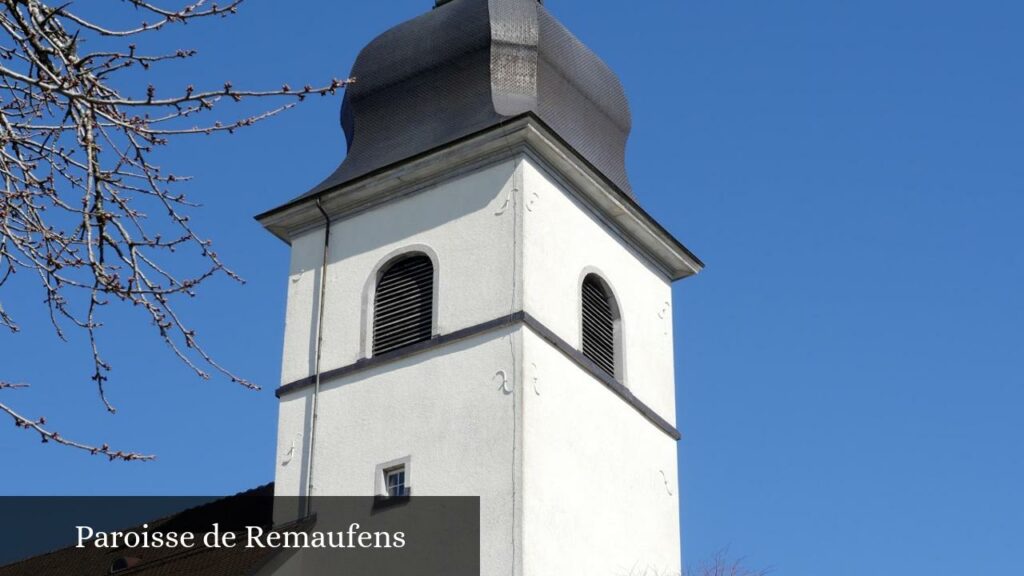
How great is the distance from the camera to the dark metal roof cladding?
21.6 m

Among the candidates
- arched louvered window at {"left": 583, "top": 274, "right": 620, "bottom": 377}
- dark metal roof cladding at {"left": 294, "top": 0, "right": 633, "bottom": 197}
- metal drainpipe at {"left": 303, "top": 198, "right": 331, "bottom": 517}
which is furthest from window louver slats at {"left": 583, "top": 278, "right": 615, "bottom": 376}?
metal drainpipe at {"left": 303, "top": 198, "right": 331, "bottom": 517}

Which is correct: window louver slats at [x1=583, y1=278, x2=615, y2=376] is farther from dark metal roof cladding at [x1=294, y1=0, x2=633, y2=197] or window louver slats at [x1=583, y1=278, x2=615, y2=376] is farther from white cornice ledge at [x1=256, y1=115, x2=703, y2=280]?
dark metal roof cladding at [x1=294, y1=0, x2=633, y2=197]

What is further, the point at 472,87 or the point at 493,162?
the point at 472,87

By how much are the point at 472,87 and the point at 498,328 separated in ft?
12.0

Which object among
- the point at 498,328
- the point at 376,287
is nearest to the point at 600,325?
the point at 498,328

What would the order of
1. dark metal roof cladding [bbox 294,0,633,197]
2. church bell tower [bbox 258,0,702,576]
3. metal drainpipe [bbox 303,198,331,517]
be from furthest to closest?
dark metal roof cladding [bbox 294,0,633,197]
metal drainpipe [bbox 303,198,331,517]
church bell tower [bbox 258,0,702,576]

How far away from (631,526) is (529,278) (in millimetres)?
2932

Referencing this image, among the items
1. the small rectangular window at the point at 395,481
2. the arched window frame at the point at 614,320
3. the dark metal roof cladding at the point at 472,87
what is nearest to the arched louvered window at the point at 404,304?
the dark metal roof cladding at the point at 472,87

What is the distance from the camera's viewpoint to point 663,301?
73.8ft

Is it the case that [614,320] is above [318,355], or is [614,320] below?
above

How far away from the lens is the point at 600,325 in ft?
69.1

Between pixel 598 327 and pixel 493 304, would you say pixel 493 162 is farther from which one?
pixel 598 327

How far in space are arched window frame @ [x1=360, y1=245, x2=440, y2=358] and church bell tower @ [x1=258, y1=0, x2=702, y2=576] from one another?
3cm

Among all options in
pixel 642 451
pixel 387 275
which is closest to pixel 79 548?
pixel 387 275
